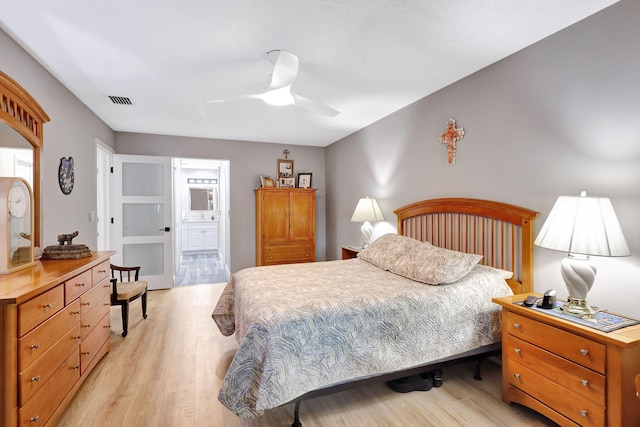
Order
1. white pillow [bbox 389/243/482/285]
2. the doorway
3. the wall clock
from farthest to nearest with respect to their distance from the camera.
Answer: the doorway, white pillow [bbox 389/243/482/285], the wall clock

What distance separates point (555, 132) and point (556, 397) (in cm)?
165

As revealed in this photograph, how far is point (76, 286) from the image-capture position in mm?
Answer: 1977

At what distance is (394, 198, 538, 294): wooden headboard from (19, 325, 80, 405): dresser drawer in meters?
3.00

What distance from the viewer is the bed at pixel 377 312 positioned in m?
1.63

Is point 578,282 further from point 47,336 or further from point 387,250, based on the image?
point 47,336

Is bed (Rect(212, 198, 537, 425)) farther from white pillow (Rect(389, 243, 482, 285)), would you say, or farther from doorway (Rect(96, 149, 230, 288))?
doorway (Rect(96, 149, 230, 288))

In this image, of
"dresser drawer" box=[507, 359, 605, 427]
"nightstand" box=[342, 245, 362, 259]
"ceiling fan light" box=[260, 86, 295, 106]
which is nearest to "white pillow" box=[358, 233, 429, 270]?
"nightstand" box=[342, 245, 362, 259]

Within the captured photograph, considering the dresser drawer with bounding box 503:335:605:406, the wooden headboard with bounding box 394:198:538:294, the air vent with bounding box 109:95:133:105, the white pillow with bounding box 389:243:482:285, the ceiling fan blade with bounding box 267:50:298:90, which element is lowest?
the dresser drawer with bounding box 503:335:605:406

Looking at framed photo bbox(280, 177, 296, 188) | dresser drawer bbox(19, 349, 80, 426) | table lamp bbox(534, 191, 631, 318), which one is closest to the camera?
dresser drawer bbox(19, 349, 80, 426)

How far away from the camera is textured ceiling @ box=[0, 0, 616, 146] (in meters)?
1.79

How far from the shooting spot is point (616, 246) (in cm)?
159

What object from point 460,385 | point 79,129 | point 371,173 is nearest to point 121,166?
point 79,129

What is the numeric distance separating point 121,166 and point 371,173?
144 inches

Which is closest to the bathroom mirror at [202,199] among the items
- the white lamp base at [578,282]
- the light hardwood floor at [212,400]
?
the light hardwood floor at [212,400]
